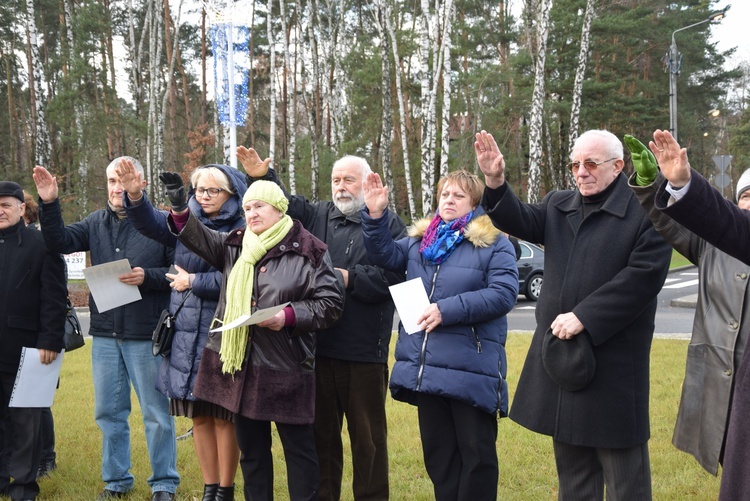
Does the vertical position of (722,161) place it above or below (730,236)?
above

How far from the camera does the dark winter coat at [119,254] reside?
14.8 ft

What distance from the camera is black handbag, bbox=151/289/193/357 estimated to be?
421 centimetres

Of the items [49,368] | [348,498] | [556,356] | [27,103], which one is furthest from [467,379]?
[27,103]

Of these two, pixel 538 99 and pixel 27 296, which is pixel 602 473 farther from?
pixel 538 99

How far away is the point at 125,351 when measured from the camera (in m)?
4.61

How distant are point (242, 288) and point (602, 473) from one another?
210cm

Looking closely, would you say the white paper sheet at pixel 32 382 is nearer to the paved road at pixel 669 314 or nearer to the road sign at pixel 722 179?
the paved road at pixel 669 314

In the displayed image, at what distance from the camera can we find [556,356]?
3205 mm

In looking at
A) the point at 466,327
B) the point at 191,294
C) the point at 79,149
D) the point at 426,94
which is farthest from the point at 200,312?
the point at 79,149

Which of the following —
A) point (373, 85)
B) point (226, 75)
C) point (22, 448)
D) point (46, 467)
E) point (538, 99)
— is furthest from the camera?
point (373, 85)

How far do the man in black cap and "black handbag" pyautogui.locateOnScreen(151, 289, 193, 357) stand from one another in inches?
33.5

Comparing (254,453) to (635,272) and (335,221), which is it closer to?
(335,221)

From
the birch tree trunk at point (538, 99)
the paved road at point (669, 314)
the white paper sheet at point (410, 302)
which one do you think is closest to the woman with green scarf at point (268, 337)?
the white paper sheet at point (410, 302)

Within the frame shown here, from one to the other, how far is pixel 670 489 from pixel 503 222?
245 centimetres
